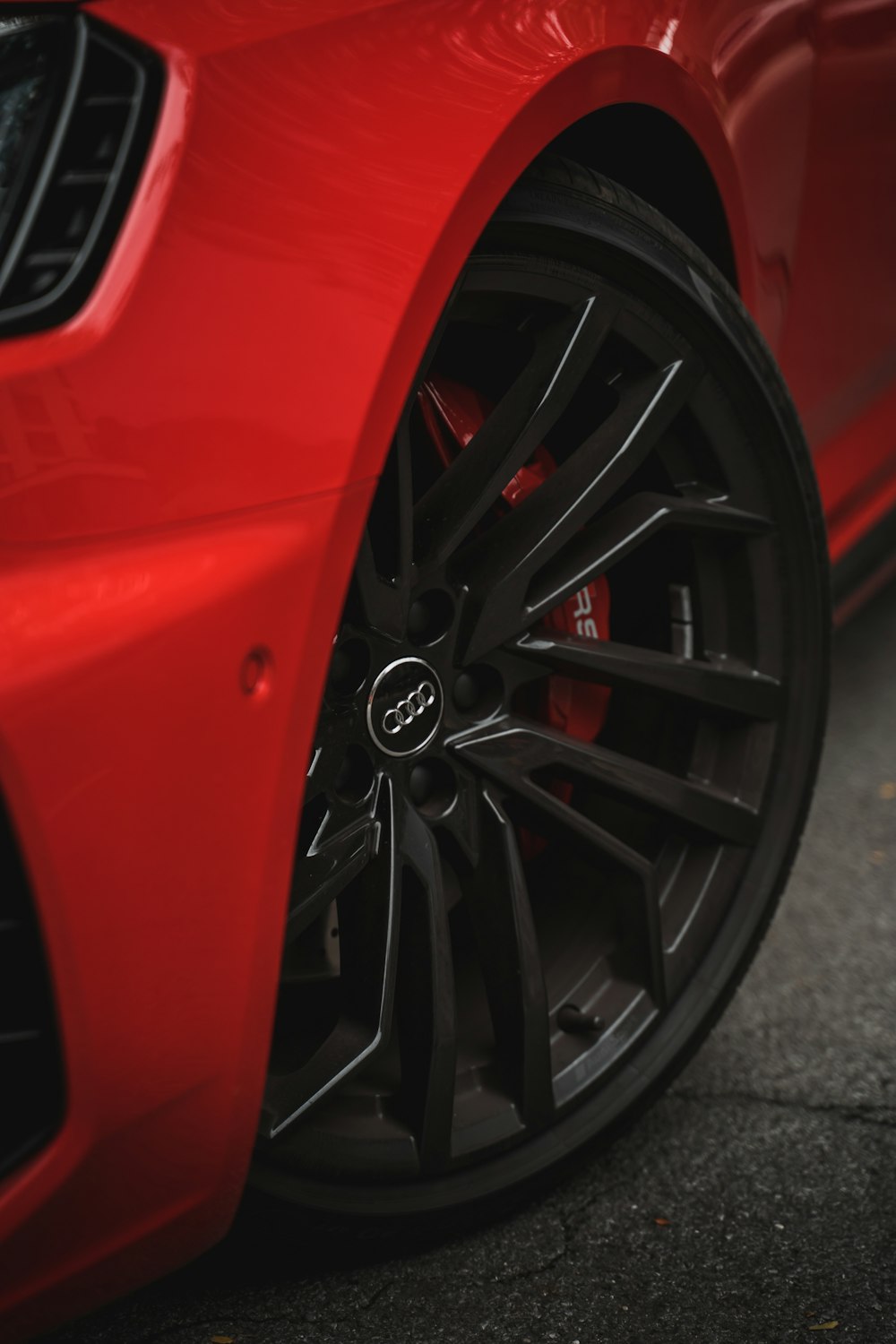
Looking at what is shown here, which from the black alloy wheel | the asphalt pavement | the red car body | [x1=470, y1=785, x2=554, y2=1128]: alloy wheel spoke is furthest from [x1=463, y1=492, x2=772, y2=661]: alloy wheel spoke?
the asphalt pavement

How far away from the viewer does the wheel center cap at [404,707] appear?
3.88 ft

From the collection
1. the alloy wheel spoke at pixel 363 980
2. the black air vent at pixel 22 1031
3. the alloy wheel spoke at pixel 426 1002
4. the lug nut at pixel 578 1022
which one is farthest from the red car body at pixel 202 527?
the lug nut at pixel 578 1022

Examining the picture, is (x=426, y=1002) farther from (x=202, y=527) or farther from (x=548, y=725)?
(x=202, y=527)

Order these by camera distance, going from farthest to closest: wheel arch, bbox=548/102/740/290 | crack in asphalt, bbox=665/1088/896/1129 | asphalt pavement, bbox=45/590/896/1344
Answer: crack in asphalt, bbox=665/1088/896/1129 < wheel arch, bbox=548/102/740/290 < asphalt pavement, bbox=45/590/896/1344

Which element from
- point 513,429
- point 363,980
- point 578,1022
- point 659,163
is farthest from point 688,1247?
point 659,163

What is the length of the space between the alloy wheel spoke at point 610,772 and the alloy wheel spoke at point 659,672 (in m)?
0.08

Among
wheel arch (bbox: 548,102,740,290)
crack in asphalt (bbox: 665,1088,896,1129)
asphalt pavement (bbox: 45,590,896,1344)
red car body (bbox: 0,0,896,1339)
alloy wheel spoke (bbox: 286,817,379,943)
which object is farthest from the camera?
crack in asphalt (bbox: 665,1088,896,1129)

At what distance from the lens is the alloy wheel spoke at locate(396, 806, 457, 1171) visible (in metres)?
1.24

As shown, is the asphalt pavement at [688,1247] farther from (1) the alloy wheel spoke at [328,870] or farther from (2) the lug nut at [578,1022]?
(1) the alloy wheel spoke at [328,870]

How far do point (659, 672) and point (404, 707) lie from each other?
1.19 feet

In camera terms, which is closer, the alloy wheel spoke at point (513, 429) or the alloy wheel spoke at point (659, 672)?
the alloy wheel spoke at point (513, 429)

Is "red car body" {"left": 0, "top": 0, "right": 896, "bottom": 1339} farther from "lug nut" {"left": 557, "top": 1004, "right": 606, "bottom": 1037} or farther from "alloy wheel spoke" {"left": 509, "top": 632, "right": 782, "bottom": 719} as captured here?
"lug nut" {"left": 557, "top": 1004, "right": 606, "bottom": 1037}

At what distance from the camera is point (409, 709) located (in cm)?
121

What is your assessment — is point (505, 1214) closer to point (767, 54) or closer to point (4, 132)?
point (4, 132)
